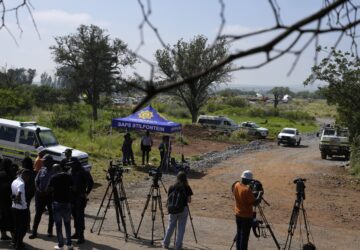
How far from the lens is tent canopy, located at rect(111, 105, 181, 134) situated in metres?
19.5

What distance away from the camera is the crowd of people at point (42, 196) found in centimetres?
835

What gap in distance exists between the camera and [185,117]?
60688 millimetres

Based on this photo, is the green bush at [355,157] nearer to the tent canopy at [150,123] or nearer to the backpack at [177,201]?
the tent canopy at [150,123]

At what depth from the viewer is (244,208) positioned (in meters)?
8.16

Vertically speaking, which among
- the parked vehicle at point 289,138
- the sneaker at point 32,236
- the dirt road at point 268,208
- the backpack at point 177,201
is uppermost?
the parked vehicle at point 289,138

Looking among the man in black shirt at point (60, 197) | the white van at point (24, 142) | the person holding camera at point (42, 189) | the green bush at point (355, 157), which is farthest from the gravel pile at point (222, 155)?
the man in black shirt at point (60, 197)

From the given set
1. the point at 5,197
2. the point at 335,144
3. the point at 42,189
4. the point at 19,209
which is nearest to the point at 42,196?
the point at 42,189

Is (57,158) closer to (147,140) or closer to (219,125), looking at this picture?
(147,140)

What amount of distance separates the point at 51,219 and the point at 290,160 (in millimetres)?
19134

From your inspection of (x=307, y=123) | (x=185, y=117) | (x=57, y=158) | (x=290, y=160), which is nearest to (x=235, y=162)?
(x=290, y=160)

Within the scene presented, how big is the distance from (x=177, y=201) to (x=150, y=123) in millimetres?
11408

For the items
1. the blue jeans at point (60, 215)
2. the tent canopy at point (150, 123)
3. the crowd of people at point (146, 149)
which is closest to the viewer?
the blue jeans at point (60, 215)

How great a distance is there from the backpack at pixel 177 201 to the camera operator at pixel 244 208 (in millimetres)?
936

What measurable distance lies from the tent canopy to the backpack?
10.7 m
